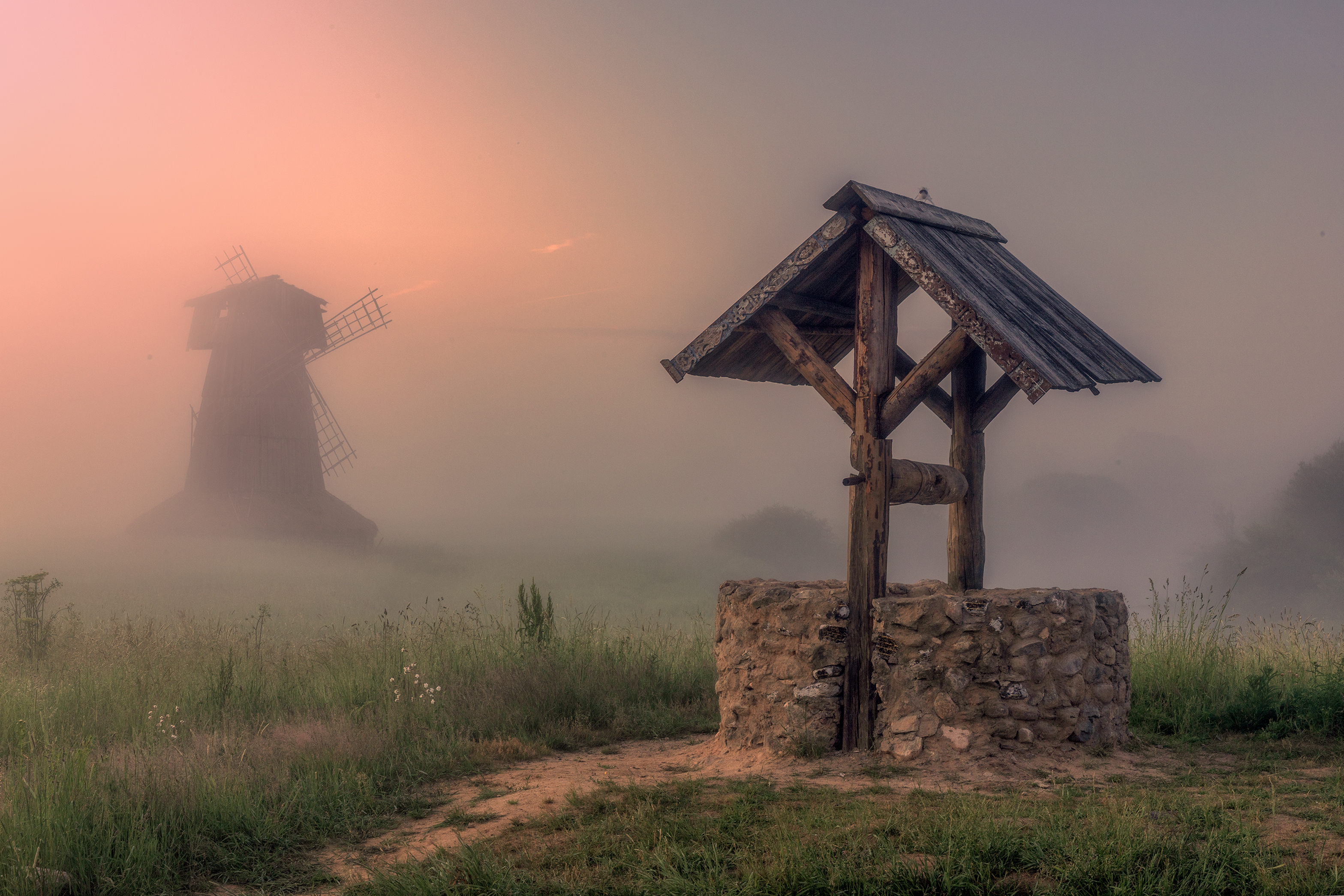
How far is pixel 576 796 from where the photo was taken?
605 cm

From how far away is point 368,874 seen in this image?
532 centimetres

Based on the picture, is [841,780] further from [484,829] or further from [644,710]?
[644,710]

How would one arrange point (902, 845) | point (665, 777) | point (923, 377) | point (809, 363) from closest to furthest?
point (902, 845)
point (665, 777)
point (923, 377)
point (809, 363)

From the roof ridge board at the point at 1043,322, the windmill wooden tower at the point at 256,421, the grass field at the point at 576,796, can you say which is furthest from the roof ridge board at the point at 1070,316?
the windmill wooden tower at the point at 256,421

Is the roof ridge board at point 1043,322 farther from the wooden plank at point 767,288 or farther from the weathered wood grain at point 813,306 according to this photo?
the weathered wood grain at point 813,306

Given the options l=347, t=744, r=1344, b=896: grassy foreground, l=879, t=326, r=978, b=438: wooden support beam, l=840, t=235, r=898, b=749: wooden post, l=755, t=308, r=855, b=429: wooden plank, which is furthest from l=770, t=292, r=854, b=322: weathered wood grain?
l=347, t=744, r=1344, b=896: grassy foreground

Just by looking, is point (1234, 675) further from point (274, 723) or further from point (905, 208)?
point (274, 723)

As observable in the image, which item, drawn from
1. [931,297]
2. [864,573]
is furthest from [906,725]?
[931,297]

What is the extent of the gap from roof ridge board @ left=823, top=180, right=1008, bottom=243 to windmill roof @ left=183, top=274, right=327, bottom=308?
26.4m

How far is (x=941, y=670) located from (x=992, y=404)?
3.17 meters

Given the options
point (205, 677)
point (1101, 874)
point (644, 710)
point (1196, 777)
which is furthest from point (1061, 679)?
point (205, 677)

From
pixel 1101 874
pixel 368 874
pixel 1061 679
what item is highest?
pixel 1061 679

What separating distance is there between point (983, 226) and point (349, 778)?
7910mm

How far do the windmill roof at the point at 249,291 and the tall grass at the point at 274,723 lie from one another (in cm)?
1918
